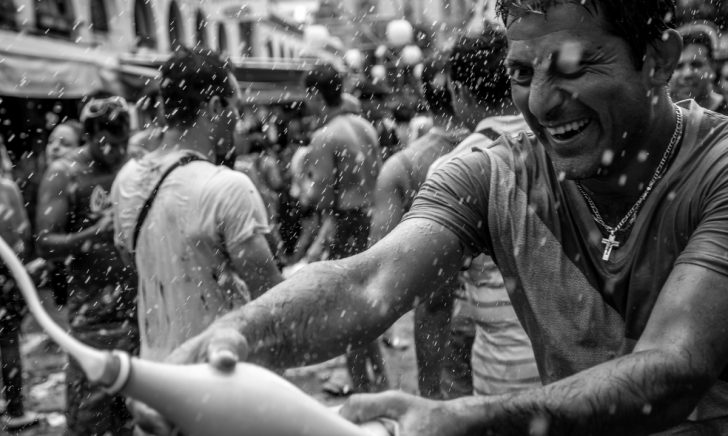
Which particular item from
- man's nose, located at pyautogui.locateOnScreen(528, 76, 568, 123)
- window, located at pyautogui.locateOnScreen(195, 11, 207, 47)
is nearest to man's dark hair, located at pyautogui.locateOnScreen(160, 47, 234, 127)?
man's nose, located at pyautogui.locateOnScreen(528, 76, 568, 123)

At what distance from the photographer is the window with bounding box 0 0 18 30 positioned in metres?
13.6

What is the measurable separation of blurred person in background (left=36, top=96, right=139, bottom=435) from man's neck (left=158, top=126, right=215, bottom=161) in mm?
1247

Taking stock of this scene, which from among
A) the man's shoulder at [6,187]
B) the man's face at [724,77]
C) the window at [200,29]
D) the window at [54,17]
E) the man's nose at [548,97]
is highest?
the man's nose at [548,97]

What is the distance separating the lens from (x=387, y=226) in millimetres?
4859

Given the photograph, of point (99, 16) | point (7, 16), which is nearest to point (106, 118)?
point (7, 16)

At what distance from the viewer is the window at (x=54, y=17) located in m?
16.0

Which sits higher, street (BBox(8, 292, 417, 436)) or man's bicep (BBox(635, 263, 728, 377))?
man's bicep (BBox(635, 263, 728, 377))

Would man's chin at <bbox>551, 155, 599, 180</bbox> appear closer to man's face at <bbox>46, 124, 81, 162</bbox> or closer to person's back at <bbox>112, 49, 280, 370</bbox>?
person's back at <bbox>112, 49, 280, 370</bbox>

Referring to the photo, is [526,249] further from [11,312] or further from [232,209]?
[11,312]

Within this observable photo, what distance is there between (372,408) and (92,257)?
3.70m

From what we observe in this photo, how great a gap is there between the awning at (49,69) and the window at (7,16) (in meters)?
0.43

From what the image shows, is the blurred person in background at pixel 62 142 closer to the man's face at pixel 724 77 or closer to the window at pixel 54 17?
the man's face at pixel 724 77

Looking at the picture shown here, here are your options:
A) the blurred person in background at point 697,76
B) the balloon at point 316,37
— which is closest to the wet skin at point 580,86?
the blurred person in background at point 697,76

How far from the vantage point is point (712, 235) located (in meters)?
1.81
